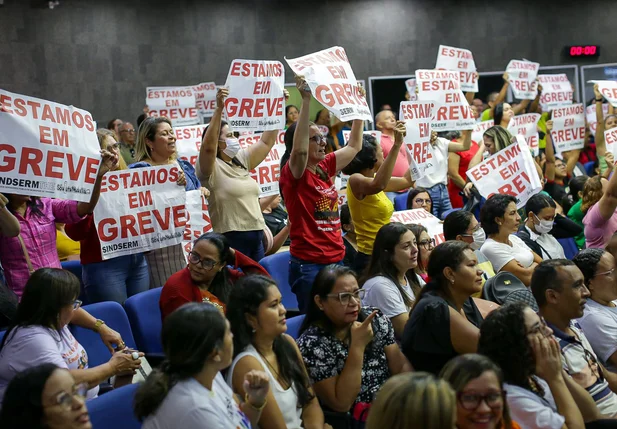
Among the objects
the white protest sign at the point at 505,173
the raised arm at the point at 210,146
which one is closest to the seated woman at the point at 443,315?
the raised arm at the point at 210,146

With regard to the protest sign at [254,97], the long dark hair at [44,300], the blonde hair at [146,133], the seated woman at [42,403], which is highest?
the protest sign at [254,97]

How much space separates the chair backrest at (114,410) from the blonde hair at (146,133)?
2.52 m

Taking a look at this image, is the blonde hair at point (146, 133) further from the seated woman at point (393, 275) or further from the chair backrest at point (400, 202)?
the chair backrest at point (400, 202)

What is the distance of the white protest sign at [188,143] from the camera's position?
7.30m

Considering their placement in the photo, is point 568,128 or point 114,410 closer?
point 114,410

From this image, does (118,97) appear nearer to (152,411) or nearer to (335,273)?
(335,273)

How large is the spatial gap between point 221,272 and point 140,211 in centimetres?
109

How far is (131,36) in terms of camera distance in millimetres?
13352

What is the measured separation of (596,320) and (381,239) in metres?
1.24

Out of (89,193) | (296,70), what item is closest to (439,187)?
(296,70)

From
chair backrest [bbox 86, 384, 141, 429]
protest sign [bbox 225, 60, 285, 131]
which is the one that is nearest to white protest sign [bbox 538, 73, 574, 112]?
protest sign [bbox 225, 60, 285, 131]

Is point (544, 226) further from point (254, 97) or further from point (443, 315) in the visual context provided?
point (443, 315)

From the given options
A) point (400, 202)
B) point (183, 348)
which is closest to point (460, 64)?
point (400, 202)

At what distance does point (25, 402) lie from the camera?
2.68m
